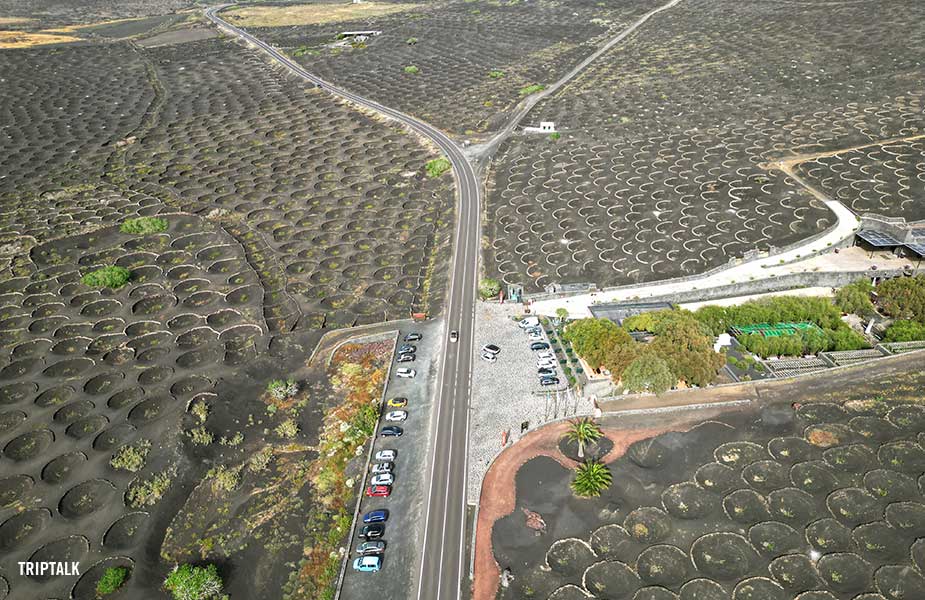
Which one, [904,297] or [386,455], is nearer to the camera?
[386,455]

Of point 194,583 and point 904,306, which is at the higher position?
point 904,306

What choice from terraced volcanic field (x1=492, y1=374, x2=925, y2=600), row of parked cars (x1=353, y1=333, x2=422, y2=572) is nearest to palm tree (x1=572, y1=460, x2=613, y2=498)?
terraced volcanic field (x1=492, y1=374, x2=925, y2=600)

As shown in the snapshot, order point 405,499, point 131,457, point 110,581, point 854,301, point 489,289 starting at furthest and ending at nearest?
point 489,289 → point 854,301 → point 131,457 → point 405,499 → point 110,581

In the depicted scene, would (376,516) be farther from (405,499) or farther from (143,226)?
(143,226)

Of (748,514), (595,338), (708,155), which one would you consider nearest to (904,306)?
(595,338)

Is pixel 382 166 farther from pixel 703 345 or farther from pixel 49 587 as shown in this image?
pixel 49 587

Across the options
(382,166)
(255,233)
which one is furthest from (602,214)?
(255,233)

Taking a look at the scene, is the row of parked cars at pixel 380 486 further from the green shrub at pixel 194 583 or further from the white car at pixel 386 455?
the green shrub at pixel 194 583

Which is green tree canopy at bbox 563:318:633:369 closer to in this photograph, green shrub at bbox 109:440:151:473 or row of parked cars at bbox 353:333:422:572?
row of parked cars at bbox 353:333:422:572
